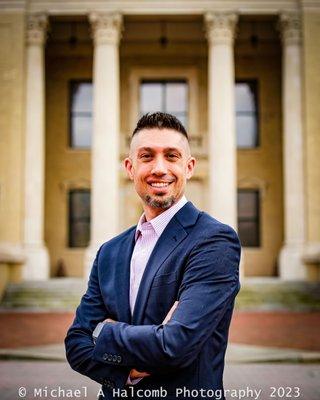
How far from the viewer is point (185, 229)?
2.41m

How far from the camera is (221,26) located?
20.1 meters

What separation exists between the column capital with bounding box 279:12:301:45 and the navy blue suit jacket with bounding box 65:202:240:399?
1903 centimetres

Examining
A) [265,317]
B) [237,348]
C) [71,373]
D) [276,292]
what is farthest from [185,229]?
[276,292]

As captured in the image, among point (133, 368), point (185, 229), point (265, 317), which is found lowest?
point (265, 317)

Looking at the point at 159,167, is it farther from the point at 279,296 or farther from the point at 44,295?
the point at 44,295

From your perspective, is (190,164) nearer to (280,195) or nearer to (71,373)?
(71,373)

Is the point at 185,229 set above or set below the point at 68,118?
below

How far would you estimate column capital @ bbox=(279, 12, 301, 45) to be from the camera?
2012 centimetres

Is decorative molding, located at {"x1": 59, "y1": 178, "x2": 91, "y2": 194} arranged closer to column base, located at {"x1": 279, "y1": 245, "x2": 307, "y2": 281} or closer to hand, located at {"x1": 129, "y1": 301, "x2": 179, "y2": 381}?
column base, located at {"x1": 279, "y1": 245, "x2": 307, "y2": 281}

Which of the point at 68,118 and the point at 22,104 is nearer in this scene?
the point at 22,104

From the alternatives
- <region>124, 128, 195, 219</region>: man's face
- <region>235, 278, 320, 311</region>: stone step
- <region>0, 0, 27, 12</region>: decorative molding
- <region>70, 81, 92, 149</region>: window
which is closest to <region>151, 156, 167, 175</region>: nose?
<region>124, 128, 195, 219</region>: man's face

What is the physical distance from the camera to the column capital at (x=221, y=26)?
2008 cm

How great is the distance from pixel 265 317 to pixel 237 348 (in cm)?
514

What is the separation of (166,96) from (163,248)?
2238 centimetres
